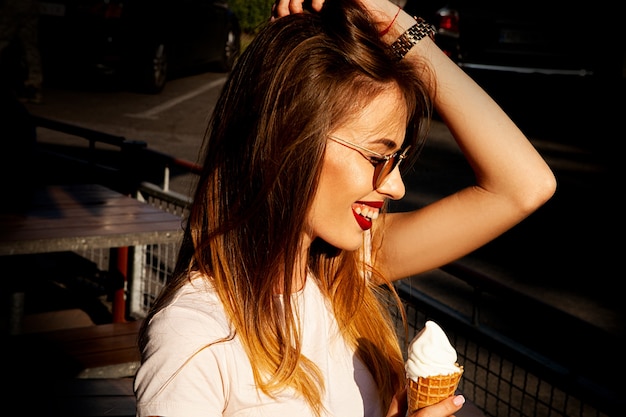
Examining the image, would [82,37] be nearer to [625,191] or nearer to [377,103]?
[625,191]

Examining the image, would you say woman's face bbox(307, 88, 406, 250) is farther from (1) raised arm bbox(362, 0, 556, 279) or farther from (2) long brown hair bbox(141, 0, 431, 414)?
(1) raised arm bbox(362, 0, 556, 279)

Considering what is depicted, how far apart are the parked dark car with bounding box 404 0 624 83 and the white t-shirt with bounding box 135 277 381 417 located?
11635 mm

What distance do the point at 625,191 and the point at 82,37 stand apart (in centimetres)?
856

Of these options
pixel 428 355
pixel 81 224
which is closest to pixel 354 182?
pixel 428 355

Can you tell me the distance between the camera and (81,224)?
14.3 ft

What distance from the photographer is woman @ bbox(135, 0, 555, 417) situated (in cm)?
177

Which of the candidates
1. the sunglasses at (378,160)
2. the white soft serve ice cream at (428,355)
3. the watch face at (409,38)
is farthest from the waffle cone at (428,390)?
the watch face at (409,38)

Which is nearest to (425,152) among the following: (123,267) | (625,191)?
(625,191)

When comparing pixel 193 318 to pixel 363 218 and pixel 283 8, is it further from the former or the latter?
pixel 283 8

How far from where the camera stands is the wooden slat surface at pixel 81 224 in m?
4.04

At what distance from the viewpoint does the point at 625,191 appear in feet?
33.6

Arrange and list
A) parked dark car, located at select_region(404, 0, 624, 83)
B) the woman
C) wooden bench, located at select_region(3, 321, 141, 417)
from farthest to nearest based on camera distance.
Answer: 1. parked dark car, located at select_region(404, 0, 624, 83)
2. wooden bench, located at select_region(3, 321, 141, 417)
3. the woman

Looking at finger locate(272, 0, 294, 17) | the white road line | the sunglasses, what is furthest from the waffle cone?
the white road line

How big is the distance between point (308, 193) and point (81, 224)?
2.72 m
